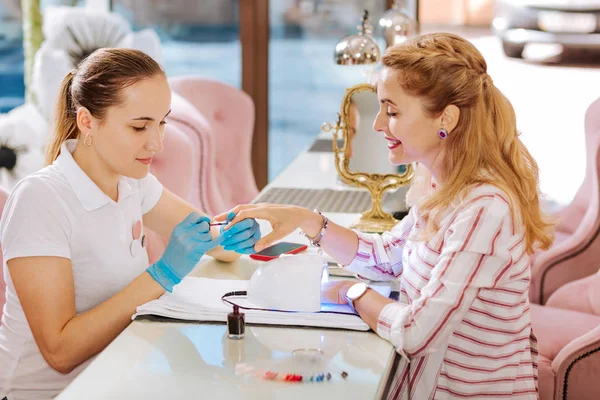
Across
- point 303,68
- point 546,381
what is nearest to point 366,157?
point 546,381

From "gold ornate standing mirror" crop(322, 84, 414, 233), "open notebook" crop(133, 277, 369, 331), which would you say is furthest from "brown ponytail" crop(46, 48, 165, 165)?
"gold ornate standing mirror" crop(322, 84, 414, 233)

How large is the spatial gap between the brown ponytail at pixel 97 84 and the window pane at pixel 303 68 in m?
2.99

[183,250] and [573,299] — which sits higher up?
[183,250]

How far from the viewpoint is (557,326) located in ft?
7.12

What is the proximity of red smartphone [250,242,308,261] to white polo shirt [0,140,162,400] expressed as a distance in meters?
0.30

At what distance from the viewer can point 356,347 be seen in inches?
52.7

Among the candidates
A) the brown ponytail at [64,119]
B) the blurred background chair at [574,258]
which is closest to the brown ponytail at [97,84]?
the brown ponytail at [64,119]

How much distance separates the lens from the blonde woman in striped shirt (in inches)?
51.9

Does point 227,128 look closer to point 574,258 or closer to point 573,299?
point 574,258

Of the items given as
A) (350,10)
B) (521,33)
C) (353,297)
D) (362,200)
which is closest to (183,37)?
(350,10)

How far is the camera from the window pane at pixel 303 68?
4637 mm

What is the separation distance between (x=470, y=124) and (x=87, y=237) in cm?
70

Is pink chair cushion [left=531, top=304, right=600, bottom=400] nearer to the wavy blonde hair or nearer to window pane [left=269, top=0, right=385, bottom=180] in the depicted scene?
the wavy blonde hair

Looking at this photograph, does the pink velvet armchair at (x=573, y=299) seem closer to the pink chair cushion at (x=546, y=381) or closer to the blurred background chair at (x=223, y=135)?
the pink chair cushion at (x=546, y=381)
